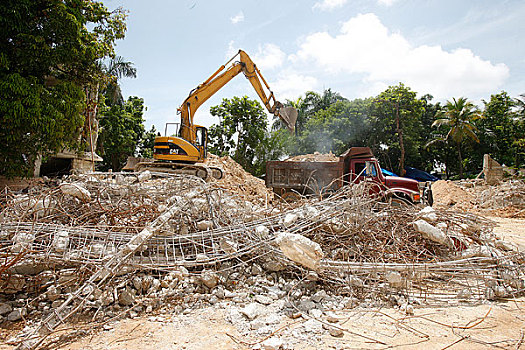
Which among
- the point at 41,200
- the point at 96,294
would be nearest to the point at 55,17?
the point at 41,200

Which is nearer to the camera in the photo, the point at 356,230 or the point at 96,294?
the point at 96,294

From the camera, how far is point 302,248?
3262 millimetres

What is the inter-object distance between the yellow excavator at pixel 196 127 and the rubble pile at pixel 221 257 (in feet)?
22.7

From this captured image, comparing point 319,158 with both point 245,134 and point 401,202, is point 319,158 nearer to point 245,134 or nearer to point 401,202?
point 401,202

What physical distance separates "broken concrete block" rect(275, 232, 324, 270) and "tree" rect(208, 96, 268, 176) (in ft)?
78.0

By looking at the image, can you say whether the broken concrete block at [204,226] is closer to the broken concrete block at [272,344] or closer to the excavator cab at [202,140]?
the broken concrete block at [272,344]

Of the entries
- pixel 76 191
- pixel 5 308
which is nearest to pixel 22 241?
pixel 5 308

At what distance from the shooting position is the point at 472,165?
32.7m

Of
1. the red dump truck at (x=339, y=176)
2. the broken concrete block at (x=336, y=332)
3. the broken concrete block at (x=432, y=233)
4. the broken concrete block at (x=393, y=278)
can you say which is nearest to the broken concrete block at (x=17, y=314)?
the broken concrete block at (x=336, y=332)

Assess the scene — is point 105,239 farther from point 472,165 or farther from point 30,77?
point 472,165

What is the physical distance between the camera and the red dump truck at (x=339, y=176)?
A: 26.7 feet

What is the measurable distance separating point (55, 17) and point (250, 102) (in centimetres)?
1911

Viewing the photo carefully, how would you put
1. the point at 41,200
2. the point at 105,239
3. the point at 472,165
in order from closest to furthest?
1. the point at 105,239
2. the point at 41,200
3. the point at 472,165

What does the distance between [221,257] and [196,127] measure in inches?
378
